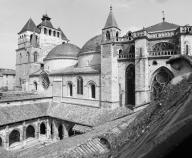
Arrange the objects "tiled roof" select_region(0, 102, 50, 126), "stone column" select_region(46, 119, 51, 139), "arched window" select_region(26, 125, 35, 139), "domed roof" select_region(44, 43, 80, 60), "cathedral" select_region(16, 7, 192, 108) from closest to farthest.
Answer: "cathedral" select_region(16, 7, 192, 108), "tiled roof" select_region(0, 102, 50, 126), "stone column" select_region(46, 119, 51, 139), "arched window" select_region(26, 125, 35, 139), "domed roof" select_region(44, 43, 80, 60)

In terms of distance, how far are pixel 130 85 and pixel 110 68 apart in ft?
9.36

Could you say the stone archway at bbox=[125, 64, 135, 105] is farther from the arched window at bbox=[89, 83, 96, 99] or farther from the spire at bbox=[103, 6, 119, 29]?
the spire at bbox=[103, 6, 119, 29]

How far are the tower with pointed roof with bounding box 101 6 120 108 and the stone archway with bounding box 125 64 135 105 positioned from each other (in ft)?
3.56

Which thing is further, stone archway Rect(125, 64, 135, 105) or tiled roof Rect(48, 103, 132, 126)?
stone archway Rect(125, 64, 135, 105)

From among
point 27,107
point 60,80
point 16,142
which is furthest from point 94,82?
point 16,142

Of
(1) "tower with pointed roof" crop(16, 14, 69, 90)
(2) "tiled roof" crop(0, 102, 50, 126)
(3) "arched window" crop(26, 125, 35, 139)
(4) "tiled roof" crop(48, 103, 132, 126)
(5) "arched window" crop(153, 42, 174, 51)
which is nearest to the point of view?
(5) "arched window" crop(153, 42, 174, 51)

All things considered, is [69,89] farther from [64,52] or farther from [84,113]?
[64,52]

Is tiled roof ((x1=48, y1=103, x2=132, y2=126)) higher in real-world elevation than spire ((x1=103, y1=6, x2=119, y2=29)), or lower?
lower

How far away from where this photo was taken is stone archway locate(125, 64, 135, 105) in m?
18.2

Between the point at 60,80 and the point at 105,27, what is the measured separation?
31.7 feet

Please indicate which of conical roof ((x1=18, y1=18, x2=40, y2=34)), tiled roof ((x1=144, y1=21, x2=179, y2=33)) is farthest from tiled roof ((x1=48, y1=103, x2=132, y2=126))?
conical roof ((x1=18, y1=18, x2=40, y2=34))

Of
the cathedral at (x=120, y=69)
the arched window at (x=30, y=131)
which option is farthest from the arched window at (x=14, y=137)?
the cathedral at (x=120, y=69)

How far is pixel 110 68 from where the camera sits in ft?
60.1

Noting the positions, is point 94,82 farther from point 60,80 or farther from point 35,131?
point 35,131
